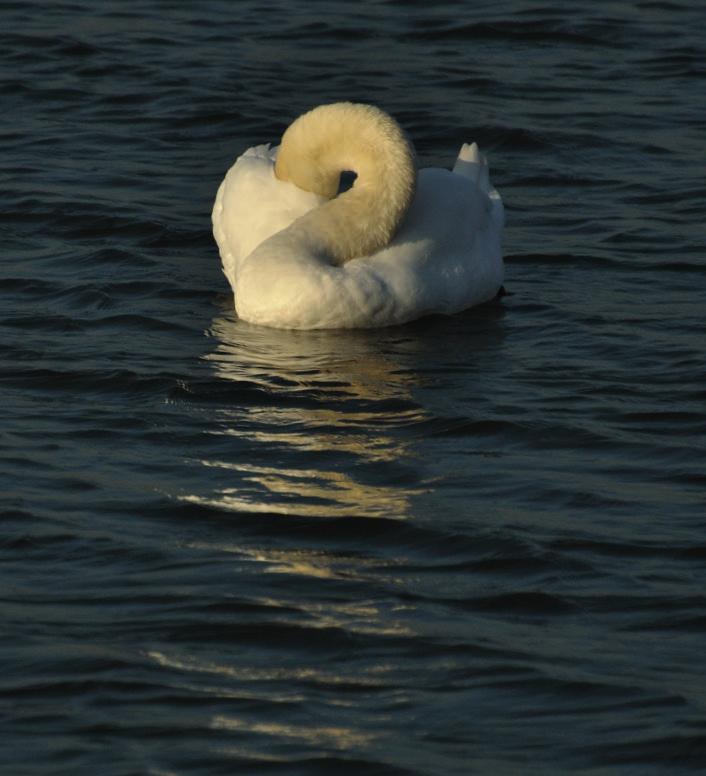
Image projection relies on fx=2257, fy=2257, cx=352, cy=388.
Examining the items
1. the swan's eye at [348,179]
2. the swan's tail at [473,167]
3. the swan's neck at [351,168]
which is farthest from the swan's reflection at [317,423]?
the swan's eye at [348,179]

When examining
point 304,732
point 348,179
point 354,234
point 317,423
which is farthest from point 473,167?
point 304,732

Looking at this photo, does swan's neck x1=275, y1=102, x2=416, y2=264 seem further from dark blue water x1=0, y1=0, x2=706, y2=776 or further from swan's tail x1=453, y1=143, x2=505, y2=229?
swan's tail x1=453, y1=143, x2=505, y2=229

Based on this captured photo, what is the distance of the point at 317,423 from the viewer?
989cm

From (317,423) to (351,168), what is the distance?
2.56 m

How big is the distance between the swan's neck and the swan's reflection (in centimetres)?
54

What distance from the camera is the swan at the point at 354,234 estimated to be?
11.4 meters

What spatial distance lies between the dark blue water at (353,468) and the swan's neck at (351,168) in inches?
21.8

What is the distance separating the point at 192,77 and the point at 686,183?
15.4 feet

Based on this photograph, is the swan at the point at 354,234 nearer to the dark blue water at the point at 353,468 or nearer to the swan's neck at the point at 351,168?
the swan's neck at the point at 351,168

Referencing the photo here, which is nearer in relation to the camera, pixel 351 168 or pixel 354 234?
pixel 354 234

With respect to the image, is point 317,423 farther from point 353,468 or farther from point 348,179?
point 348,179

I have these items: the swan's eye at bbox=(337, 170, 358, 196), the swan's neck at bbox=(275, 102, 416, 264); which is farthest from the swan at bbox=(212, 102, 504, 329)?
the swan's eye at bbox=(337, 170, 358, 196)

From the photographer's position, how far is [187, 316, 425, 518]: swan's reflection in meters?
8.80

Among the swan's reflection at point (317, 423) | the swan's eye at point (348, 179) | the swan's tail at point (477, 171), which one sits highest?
the swan's tail at point (477, 171)
